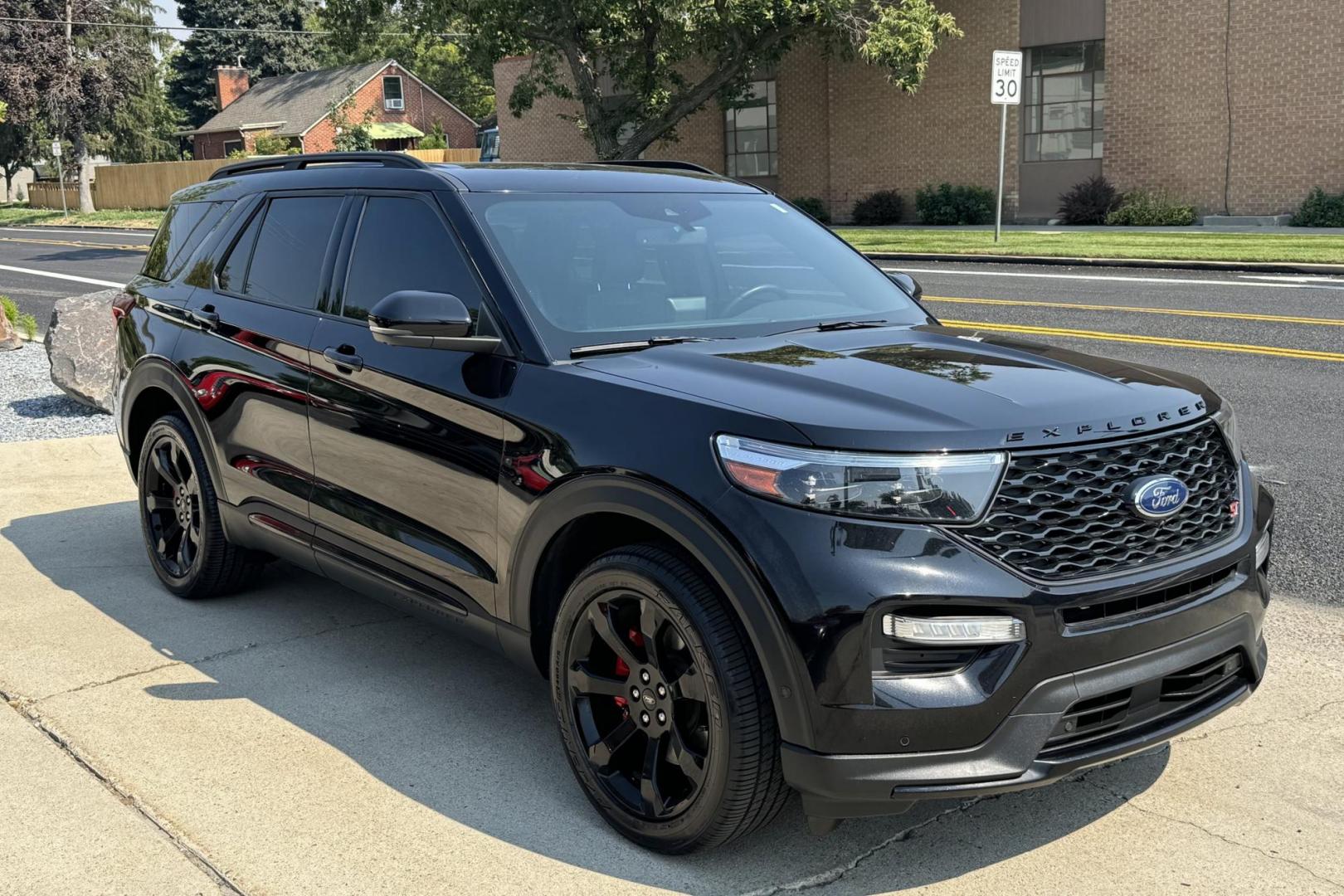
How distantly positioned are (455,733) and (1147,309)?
11401mm

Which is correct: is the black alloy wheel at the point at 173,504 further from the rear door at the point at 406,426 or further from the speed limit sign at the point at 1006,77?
the speed limit sign at the point at 1006,77

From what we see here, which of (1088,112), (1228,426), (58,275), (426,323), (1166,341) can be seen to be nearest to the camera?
(1228,426)

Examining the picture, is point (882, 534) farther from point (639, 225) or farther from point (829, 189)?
point (829, 189)

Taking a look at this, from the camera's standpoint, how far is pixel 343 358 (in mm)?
4410

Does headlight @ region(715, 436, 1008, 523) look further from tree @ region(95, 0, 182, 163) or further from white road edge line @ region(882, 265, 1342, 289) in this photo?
tree @ region(95, 0, 182, 163)

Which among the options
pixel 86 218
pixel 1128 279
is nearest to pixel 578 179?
pixel 1128 279

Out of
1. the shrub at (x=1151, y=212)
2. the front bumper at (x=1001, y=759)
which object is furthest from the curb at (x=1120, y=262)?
the front bumper at (x=1001, y=759)

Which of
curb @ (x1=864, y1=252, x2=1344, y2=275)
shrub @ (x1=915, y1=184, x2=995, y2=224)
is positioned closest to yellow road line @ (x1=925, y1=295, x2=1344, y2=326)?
curb @ (x1=864, y1=252, x2=1344, y2=275)

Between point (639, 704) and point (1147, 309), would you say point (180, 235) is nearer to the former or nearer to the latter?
point (639, 704)

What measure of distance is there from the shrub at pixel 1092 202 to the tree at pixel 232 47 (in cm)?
6440

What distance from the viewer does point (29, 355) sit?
12602 mm

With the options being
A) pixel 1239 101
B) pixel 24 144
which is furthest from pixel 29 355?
pixel 24 144

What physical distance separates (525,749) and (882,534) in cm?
171

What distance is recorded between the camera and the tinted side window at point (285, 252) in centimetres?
479
